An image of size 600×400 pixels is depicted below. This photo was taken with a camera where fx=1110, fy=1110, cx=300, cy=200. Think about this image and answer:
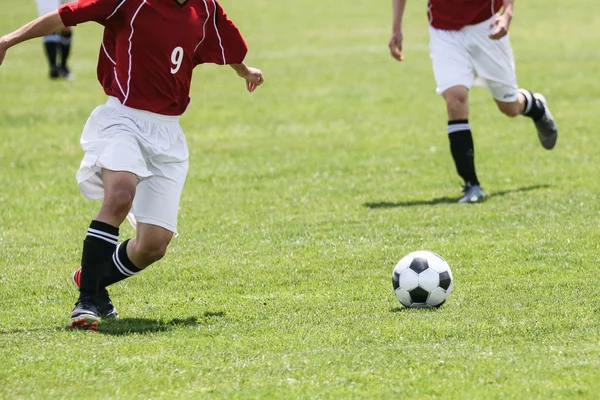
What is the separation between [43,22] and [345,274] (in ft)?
8.92

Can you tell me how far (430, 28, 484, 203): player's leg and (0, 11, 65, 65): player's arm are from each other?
4.87 m

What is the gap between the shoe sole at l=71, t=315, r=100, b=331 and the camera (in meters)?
6.28

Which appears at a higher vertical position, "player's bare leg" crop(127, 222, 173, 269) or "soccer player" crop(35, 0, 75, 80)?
"player's bare leg" crop(127, 222, 173, 269)

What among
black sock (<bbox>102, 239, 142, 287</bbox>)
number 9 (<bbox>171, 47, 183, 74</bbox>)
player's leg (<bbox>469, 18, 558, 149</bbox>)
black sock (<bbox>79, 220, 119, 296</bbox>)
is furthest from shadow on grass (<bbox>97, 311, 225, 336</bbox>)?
player's leg (<bbox>469, 18, 558, 149</bbox>)

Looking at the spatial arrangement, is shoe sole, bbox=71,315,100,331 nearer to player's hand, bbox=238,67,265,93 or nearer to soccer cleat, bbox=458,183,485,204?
player's hand, bbox=238,67,265,93

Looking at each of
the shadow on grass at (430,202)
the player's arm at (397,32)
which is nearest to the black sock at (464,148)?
the shadow on grass at (430,202)

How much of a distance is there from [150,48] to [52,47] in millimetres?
14979

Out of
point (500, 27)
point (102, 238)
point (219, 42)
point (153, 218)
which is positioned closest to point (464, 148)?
point (500, 27)

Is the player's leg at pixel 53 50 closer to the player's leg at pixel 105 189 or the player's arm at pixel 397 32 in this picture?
the player's arm at pixel 397 32

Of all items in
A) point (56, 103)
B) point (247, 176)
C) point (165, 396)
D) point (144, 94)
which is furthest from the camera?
point (56, 103)

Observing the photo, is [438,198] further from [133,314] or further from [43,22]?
[43,22]

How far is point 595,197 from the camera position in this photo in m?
10.1

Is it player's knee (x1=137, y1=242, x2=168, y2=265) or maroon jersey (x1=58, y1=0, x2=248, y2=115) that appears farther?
player's knee (x1=137, y1=242, x2=168, y2=265)

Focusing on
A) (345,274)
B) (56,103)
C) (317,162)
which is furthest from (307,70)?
(345,274)
